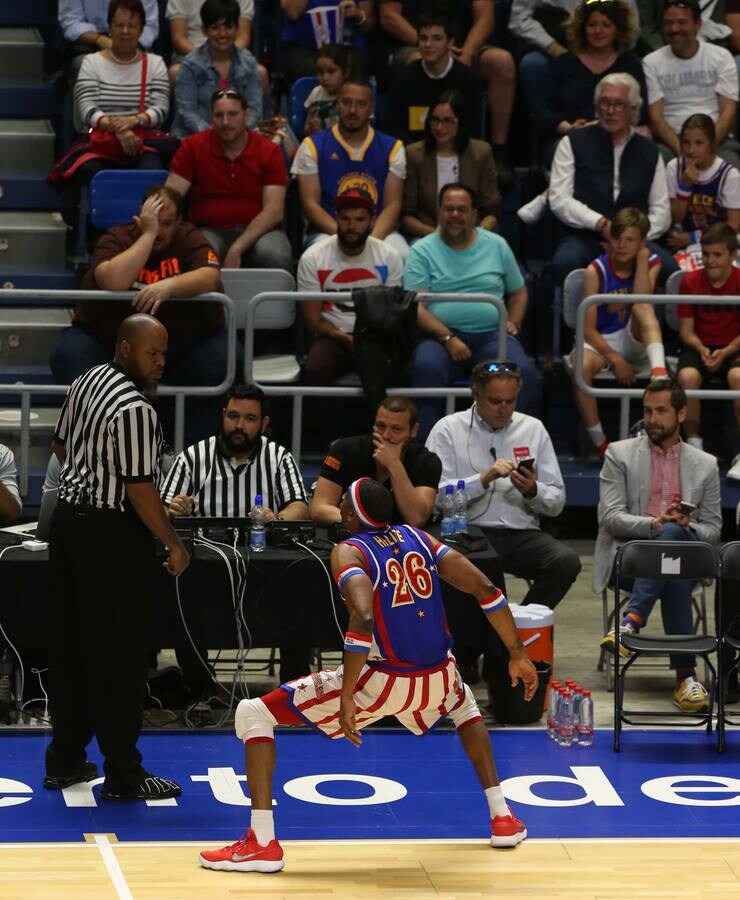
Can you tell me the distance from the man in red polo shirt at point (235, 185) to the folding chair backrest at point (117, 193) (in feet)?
0.72

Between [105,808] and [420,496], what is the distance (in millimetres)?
2409

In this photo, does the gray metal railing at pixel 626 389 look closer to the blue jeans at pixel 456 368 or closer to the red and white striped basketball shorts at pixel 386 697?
the blue jeans at pixel 456 368

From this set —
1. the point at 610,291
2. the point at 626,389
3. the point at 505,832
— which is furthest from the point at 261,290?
the point at 505,832

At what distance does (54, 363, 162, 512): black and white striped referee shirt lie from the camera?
7262 millimetres

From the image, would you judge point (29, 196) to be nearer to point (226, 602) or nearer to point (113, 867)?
point (226, 602)

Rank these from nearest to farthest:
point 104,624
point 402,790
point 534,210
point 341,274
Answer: point 104,624
point 402,790
point 341,274
point 534,210

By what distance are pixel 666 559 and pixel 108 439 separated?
9.73ft

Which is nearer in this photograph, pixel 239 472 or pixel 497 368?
pixel 239 472

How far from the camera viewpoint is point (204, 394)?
1032 cm

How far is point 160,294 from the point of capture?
10.1 m

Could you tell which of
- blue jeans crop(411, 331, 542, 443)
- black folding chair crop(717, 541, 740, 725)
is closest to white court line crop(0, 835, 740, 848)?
black folding chair crop(717, 541, 740, 725)

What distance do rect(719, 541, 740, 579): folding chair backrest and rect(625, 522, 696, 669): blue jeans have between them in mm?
463

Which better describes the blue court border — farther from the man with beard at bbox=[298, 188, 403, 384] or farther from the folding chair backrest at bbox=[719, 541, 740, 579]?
the man with beard at bbox=[298, 188, 403, 384]

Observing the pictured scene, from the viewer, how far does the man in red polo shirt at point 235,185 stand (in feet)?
37.2
